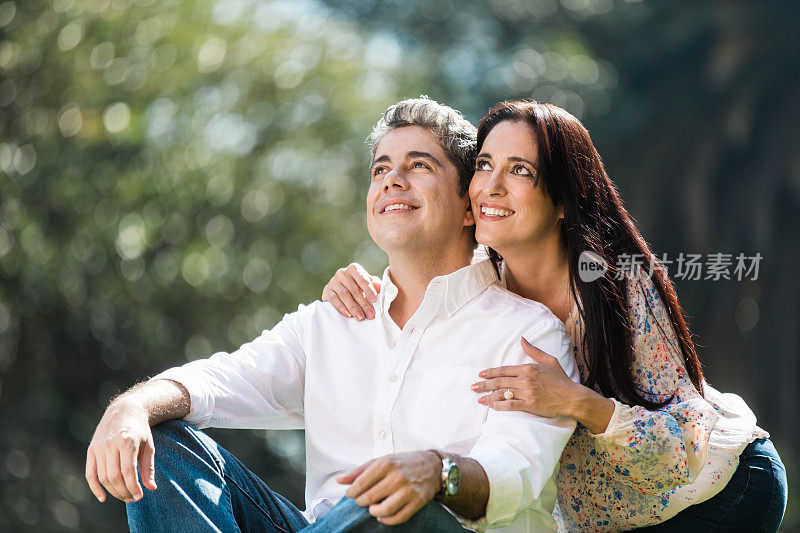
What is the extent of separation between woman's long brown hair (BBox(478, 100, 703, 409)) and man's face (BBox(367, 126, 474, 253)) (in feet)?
0.52

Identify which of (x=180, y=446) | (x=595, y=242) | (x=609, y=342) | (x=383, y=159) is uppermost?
(x=383, y=159)

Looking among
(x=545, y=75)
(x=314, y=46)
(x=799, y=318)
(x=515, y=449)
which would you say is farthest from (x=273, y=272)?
(x=515, y=449)

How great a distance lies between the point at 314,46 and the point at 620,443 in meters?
7.60

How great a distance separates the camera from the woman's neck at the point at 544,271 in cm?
268

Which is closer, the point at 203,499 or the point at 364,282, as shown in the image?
the point at 203,499

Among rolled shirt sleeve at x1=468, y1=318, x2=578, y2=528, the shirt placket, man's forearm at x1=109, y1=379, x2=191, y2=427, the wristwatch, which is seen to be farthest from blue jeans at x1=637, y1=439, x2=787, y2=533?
man's forearm at x1=109, y1=379, x2=191, y2=427

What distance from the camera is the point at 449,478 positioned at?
190 centimetres

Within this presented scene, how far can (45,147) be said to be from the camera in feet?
25.7

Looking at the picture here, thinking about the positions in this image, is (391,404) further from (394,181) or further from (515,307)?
(394,181)

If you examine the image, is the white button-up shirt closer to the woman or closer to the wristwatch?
the woman

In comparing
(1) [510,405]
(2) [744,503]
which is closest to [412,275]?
(1) [510,405]

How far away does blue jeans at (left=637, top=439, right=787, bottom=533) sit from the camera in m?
2.72

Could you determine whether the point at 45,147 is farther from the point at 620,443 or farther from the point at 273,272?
the point at 620,443

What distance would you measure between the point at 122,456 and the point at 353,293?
34.6 inches
